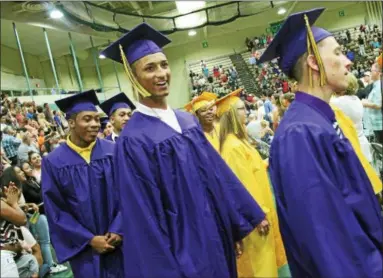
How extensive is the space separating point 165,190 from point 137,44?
0.79 meters

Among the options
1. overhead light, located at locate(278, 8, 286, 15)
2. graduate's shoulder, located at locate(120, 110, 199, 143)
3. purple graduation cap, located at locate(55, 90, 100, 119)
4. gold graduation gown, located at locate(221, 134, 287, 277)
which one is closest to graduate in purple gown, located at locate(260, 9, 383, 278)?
graduate's shoulder, located at locate(120, 110, 199, 143)

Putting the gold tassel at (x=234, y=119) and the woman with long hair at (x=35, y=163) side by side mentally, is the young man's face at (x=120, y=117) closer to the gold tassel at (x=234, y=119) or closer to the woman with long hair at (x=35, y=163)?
the gold tassel at (x=234, y=119)

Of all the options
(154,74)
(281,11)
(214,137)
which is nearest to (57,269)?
(214,137)

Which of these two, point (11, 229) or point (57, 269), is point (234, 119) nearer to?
point (11, 229)

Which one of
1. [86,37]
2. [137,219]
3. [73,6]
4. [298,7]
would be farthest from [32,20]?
[137,219]

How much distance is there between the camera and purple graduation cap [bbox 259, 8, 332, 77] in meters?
1.66

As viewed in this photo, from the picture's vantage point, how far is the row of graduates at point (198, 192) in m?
1.43

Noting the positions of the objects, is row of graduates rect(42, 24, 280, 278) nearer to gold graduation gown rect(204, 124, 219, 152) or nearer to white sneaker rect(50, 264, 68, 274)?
gold graduation gown rect(204, 124, 219, 152)

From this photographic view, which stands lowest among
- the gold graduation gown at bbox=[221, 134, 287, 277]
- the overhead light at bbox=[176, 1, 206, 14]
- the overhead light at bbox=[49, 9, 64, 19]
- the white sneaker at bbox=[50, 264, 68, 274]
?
the white sneaker at bbox=[50, 264, 68, 274]

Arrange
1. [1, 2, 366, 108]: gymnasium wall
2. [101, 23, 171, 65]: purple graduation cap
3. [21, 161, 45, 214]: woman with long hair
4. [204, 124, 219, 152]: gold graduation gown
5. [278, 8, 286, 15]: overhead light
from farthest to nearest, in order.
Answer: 1. [1, 2, 366, 108]: gymnasium wall
2. [278, 8, 286, 15]: overhead light
3. [21, 161, 45, 214]: woman with long hair
4. [204, 124, 219, 152]: gold graduation gown
5. [101, 23, 171, 65]: purple graduation cap

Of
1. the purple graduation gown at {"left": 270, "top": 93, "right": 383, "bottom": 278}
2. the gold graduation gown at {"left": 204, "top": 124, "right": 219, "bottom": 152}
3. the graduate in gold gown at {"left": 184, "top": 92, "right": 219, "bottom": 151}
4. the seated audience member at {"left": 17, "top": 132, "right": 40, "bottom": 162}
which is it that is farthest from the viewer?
the seated audience member at {"left": 17, "top": 132, "right": 40, "bottom": 162}

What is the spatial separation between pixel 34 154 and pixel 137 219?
A: 494cm

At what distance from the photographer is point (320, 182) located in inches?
55.6

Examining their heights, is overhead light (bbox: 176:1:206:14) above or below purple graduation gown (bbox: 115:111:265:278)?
above
